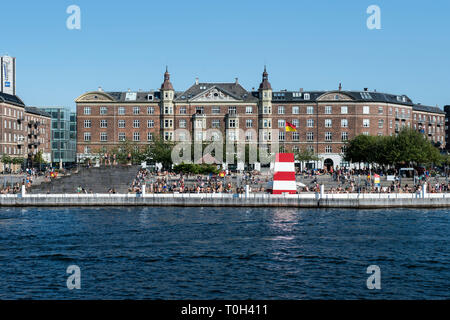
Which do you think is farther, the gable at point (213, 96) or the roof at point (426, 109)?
the roof at point (426, 109)

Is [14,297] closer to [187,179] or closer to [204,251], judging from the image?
[204,251]

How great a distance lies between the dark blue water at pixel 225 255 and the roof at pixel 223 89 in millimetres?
64725

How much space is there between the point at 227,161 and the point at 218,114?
20640mm

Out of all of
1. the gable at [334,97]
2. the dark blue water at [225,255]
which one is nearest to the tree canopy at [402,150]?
the gable at [334,97]

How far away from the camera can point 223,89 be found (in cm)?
11906

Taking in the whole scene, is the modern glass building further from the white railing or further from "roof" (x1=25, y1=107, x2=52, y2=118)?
the white railing

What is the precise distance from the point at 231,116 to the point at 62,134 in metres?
58.3

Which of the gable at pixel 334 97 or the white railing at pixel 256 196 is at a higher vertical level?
the gable at pixel 334 97

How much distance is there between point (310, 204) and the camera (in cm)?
6306

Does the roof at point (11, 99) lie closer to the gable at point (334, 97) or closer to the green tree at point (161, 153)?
the green tree at point (161, 153)

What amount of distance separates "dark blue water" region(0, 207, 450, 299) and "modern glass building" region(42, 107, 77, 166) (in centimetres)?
10047

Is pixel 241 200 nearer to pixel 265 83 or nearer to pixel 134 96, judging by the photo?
pixel 265 83

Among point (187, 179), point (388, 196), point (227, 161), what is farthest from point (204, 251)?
point (227, 161)

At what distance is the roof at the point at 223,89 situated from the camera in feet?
393
